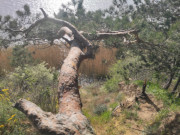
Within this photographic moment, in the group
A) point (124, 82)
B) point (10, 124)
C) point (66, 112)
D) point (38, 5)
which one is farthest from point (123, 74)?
point (38, 5)

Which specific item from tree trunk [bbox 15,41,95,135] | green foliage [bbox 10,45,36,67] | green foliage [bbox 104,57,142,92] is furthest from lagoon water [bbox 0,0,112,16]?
tree trunk [bbox 15,41,95,135]

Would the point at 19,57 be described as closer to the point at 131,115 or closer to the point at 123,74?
the point at 123,74

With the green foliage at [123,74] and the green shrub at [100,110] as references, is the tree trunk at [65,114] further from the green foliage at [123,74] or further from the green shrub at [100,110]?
the green foliage at [123,74]

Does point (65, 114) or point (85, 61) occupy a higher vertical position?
point (65, 114)

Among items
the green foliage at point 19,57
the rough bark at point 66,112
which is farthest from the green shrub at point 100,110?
the green foliage at point 19,57

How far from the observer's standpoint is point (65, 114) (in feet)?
4.62

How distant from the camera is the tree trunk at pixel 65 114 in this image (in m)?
1.10

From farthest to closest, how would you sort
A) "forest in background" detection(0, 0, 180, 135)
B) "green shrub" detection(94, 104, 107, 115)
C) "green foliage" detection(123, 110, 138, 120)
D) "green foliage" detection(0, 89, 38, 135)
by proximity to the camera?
1. "green shrub" detection(94, 104, 107, 115)
2. "green foliage" detection(123, 110, 138, 120)
3. "forest in background" detection(0, 0, 180, 135)
4. "green foliage" detection(0, 89, 38, 135)

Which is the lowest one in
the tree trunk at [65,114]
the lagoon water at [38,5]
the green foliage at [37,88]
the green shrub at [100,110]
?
the green shrub at [100,110]

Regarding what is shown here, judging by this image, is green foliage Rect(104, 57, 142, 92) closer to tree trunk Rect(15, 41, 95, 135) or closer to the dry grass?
the dry grass

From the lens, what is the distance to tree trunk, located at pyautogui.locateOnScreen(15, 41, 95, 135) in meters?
1.10

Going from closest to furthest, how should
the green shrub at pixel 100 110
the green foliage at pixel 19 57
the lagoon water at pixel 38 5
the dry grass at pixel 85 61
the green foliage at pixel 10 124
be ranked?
the green foliage at pixel 10 124 < the green shrub at pixel 100 110 < the green foliage at pixel 19 57 < the dry grass at pixel 85 61 < the lagoon water at pixel 38 5

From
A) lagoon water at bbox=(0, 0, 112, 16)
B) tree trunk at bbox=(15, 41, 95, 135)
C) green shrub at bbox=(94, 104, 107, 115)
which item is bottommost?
green shrub at bbox=(94, 104, 107, 115)

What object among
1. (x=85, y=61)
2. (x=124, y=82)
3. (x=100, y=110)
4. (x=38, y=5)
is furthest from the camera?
(x=38, y=5)
